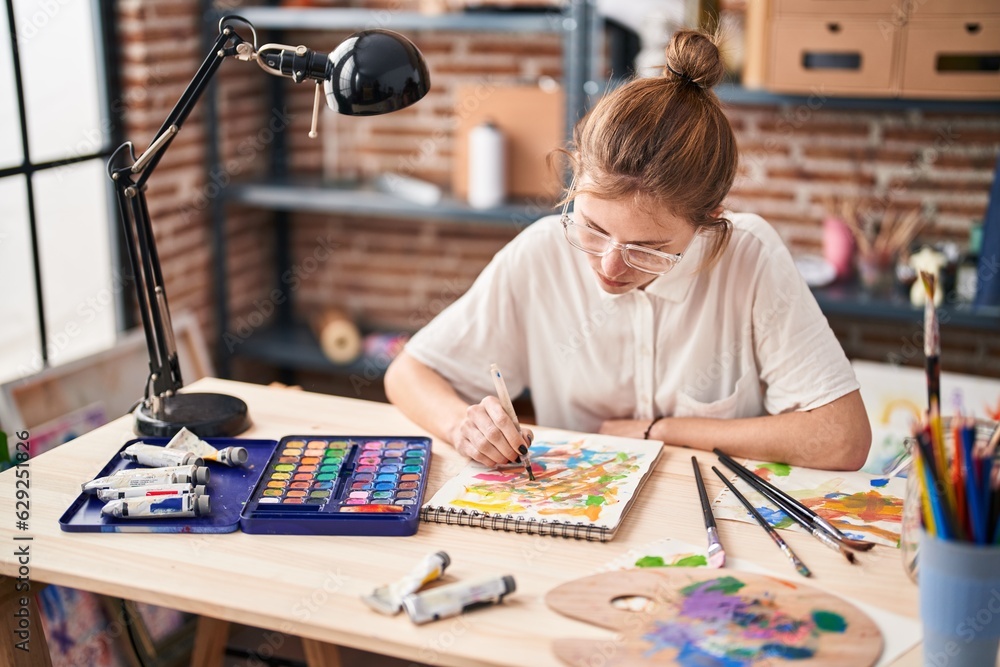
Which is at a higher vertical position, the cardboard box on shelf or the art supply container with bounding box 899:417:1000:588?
the cardboard box on shelf

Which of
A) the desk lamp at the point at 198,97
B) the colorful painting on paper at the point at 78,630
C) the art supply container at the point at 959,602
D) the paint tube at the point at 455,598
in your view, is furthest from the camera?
the colorful painting on paper at the point at 78,630

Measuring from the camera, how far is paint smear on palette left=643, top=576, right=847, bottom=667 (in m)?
1.10

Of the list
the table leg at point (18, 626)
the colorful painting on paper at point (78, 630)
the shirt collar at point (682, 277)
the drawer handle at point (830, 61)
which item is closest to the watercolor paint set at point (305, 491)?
the table leg at point (18, 626)

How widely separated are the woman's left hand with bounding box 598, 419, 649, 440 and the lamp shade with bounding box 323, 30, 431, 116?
2.22ft

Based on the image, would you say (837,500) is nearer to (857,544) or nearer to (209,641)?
(857,544)

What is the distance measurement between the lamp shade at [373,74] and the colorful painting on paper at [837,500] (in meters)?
0.76

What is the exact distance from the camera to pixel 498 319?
1905mm

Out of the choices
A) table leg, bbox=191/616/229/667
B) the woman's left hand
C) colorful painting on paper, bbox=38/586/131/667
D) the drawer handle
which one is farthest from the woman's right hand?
the drawer handle

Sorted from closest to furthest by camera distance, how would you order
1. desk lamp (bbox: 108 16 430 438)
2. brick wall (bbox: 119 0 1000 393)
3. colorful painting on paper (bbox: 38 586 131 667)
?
desk lamp (bbox: 108 16 430 438)
colorful painting on paper (bbox: 38 586 131 667)
brick wall (bbox: 119 0 1000 393)

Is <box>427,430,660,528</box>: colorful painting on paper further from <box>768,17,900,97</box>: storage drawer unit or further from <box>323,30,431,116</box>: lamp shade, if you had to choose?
<box>768,17,900,97</box>: storage drawer unit

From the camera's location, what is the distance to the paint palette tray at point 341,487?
137cm

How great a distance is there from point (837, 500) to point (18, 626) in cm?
116

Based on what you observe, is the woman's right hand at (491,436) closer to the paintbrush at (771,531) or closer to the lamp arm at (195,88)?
the paintbrush at (771,531)

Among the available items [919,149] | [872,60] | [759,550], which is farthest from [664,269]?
[919,149]
